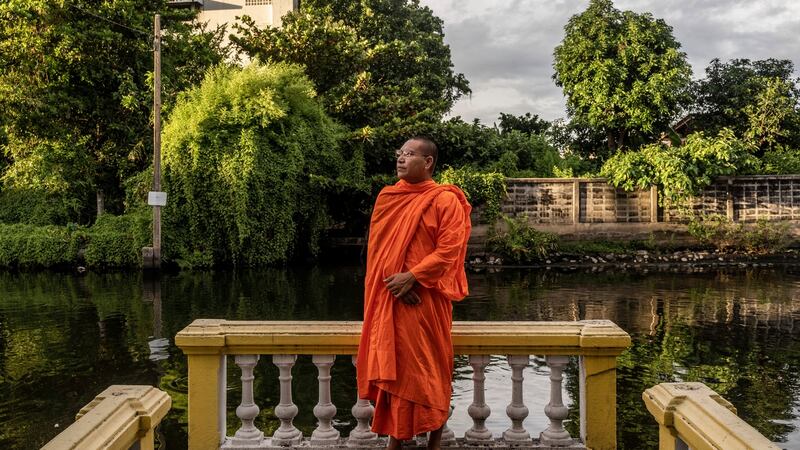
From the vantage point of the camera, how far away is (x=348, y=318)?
36.5 feet

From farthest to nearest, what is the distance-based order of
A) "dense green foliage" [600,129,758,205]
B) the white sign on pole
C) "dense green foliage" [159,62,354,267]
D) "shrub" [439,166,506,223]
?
"shrub" [439,166,506,223] → "dense green foliage" [600,129,758,205] → "dense green foliage" [159,62,354,267] → the white sign on pole

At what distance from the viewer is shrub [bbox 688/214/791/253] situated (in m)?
21.1

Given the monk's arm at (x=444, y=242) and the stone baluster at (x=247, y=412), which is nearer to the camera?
the monk's arm at (x=444, y=242)

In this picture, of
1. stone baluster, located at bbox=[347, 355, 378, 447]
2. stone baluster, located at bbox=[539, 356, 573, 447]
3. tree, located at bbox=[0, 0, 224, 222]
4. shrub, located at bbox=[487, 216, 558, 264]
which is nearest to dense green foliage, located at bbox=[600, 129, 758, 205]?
shrub, located at bbox=[487, 216, 558, 264]

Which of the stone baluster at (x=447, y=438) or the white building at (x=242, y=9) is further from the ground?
the white building at (x=242, y=9)

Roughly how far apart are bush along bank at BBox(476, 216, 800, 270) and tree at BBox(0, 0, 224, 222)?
10.5 m

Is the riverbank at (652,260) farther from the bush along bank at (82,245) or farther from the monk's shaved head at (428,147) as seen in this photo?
the monk's shaved head at (428,147)

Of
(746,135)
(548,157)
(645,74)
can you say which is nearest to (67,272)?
(548,157)

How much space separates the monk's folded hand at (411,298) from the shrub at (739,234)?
20005mm

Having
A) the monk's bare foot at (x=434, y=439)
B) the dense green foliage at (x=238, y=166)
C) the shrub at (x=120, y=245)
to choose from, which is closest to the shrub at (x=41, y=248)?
the shrub at (x=120, y=245)

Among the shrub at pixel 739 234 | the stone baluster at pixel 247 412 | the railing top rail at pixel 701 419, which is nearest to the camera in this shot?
the railing top rail at pixel 701 419

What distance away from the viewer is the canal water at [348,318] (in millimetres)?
6387

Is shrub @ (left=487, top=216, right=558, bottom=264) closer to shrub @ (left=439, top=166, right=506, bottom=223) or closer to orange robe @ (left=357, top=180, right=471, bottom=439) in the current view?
shrub @ (left=439, top=166, right=506, bottom=223)

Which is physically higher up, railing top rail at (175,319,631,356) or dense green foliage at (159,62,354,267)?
dense green foliage at (159,62,354,267)
